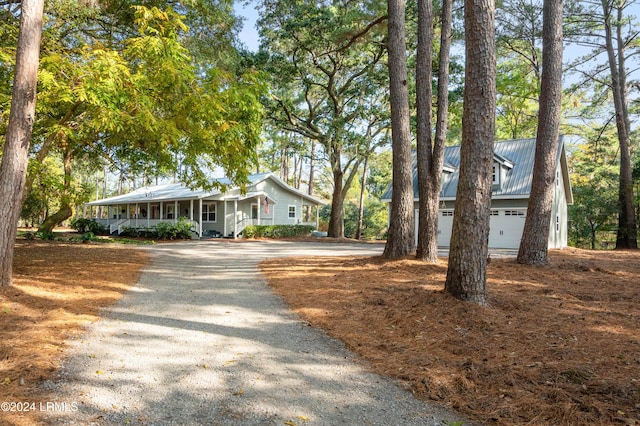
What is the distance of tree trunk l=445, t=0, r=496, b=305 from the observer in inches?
217

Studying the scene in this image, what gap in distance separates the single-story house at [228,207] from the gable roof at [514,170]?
31.3 ft

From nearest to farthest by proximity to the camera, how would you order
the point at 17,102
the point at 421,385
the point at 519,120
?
the point at 421,385 < the point at 17,102 < the point at 519,120

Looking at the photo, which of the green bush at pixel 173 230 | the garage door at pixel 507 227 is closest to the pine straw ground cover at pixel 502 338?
the garage door at pixel 507 227

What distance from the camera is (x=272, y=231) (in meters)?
26.1

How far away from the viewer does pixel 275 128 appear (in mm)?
23453

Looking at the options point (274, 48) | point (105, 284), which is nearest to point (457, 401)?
point (105, 284)

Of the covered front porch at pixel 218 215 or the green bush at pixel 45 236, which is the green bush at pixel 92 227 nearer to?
the covered front porch at pixel 218 215

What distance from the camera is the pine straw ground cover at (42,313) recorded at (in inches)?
116

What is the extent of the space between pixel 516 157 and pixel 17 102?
2161cm

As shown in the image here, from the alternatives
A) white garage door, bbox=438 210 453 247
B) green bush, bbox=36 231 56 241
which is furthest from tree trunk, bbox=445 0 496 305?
green bush, bbox=36 231 56 241

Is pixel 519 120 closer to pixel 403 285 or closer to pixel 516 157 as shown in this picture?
pixel 516 157

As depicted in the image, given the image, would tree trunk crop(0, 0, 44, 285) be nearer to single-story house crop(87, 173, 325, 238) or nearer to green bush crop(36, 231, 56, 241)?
green bush crop(36, 231, 56, 241)

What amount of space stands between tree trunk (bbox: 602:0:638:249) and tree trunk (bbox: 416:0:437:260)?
1456cm

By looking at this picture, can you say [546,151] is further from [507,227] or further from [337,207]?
[337,207]
